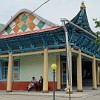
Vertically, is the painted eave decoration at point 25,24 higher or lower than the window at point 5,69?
higher

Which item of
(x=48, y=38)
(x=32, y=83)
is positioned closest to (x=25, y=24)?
(x=48, y=38)

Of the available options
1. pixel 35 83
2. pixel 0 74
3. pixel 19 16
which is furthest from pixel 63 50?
pixel 0 74

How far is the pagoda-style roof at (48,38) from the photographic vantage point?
62.5 ft

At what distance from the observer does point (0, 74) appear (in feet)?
80.1

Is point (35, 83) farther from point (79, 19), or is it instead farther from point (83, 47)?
point (79, 19)

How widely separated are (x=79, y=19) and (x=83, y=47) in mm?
2787

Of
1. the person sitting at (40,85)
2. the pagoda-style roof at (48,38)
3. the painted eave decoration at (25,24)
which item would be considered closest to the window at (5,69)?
the pagoda-style roof at (48,38)

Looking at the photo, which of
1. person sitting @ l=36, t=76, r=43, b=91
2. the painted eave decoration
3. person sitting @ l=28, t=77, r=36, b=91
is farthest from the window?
person sitting @ l=36, t=76, r=43, b=91

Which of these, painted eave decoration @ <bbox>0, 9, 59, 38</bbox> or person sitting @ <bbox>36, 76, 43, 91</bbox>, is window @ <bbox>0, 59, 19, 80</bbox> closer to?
painted eave decoration @ <bbox>0, 9, 59, 38</bbox>

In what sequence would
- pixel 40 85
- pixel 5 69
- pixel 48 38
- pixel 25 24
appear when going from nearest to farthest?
1. pixel 48 38
2. pixel 40 85
3. pixel 25 24
4. pixel 5 69

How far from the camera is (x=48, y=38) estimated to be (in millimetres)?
19766

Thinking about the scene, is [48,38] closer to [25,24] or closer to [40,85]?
[25,24]

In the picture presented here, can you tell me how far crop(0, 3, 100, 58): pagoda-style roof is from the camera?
750 inches

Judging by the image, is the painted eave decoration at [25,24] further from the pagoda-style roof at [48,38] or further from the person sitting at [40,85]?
the person sitting at [40,85]
